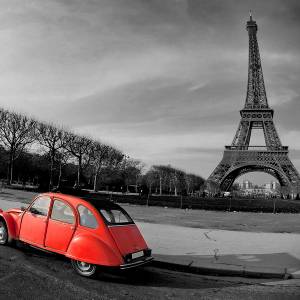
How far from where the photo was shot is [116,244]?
22.1 ft

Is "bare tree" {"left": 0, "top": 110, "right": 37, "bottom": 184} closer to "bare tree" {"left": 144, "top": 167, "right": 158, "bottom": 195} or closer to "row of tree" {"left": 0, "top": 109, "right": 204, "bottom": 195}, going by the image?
"row of tree" {"left": 0, "top": 109, "right": 204, "bottom": 195}

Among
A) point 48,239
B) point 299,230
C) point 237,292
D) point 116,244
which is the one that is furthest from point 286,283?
point 299,230

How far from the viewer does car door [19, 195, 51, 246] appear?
7711mm

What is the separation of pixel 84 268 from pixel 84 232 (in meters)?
0.64

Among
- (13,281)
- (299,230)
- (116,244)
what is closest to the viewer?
(13,281)

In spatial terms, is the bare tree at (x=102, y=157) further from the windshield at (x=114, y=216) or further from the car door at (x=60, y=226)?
the windshield at (x=114, y=216)

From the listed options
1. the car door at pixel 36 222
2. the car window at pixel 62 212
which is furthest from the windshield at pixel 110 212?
the car door at pixel 36 222

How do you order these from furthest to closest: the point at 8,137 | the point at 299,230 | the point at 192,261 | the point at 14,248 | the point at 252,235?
the point at 8,137, the point at 299,230, the point at 252,235, the point at 14,248, the point at 192,261

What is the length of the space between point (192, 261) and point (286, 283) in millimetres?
1918

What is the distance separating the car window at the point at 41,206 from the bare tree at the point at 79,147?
44.5 metres

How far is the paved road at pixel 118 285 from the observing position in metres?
5.74

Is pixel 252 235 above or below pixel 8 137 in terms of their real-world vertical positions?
below

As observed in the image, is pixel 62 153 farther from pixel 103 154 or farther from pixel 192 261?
pixel 192 261

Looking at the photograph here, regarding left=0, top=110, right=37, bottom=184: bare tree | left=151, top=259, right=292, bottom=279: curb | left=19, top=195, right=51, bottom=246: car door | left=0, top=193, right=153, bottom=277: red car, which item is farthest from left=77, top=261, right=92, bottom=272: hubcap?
left=0, top=110, right=37, bottom=184: bare tree
